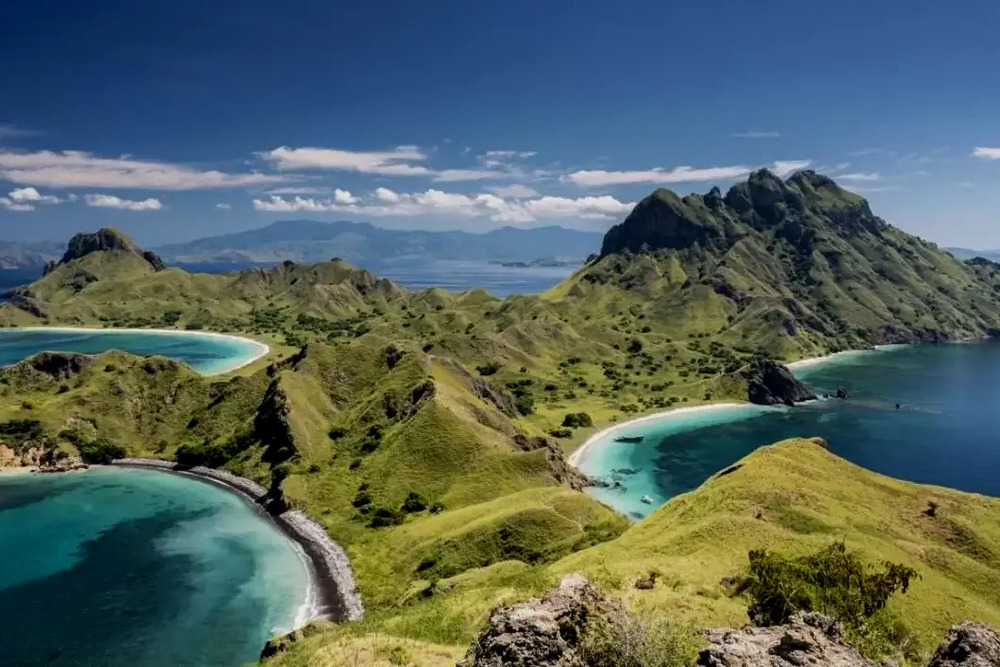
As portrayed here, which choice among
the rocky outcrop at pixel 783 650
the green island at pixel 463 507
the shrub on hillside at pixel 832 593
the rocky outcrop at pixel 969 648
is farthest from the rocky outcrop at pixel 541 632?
the shrub on hillside at pixel 832 593

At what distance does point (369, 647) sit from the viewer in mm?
54000

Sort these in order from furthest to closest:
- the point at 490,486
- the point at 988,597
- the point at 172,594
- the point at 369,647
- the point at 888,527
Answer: the point at 490,486
the point at 172,594
the point at 888,527
the point at 988,597
the point at 369,647

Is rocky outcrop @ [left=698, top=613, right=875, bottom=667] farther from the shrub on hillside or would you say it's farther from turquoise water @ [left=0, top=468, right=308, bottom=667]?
turquoise water @ [left=0, top=468, right=308, bottom=667]

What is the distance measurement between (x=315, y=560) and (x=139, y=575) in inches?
1142

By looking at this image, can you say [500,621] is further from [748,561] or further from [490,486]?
[490,486]

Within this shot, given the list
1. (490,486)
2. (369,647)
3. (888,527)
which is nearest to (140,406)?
(490,486)

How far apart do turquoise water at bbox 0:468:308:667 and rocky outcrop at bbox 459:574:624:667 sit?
66.7m

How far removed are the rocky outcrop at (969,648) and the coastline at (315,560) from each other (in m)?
76.1

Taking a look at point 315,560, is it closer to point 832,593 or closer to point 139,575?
point 139,575

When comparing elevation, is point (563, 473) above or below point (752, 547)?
below

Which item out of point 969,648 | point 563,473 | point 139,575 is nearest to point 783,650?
point 969,648

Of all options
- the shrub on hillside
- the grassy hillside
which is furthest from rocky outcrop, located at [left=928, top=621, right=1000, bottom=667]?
the grassy hillside

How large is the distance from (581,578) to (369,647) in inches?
866

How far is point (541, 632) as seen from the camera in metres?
34.8
